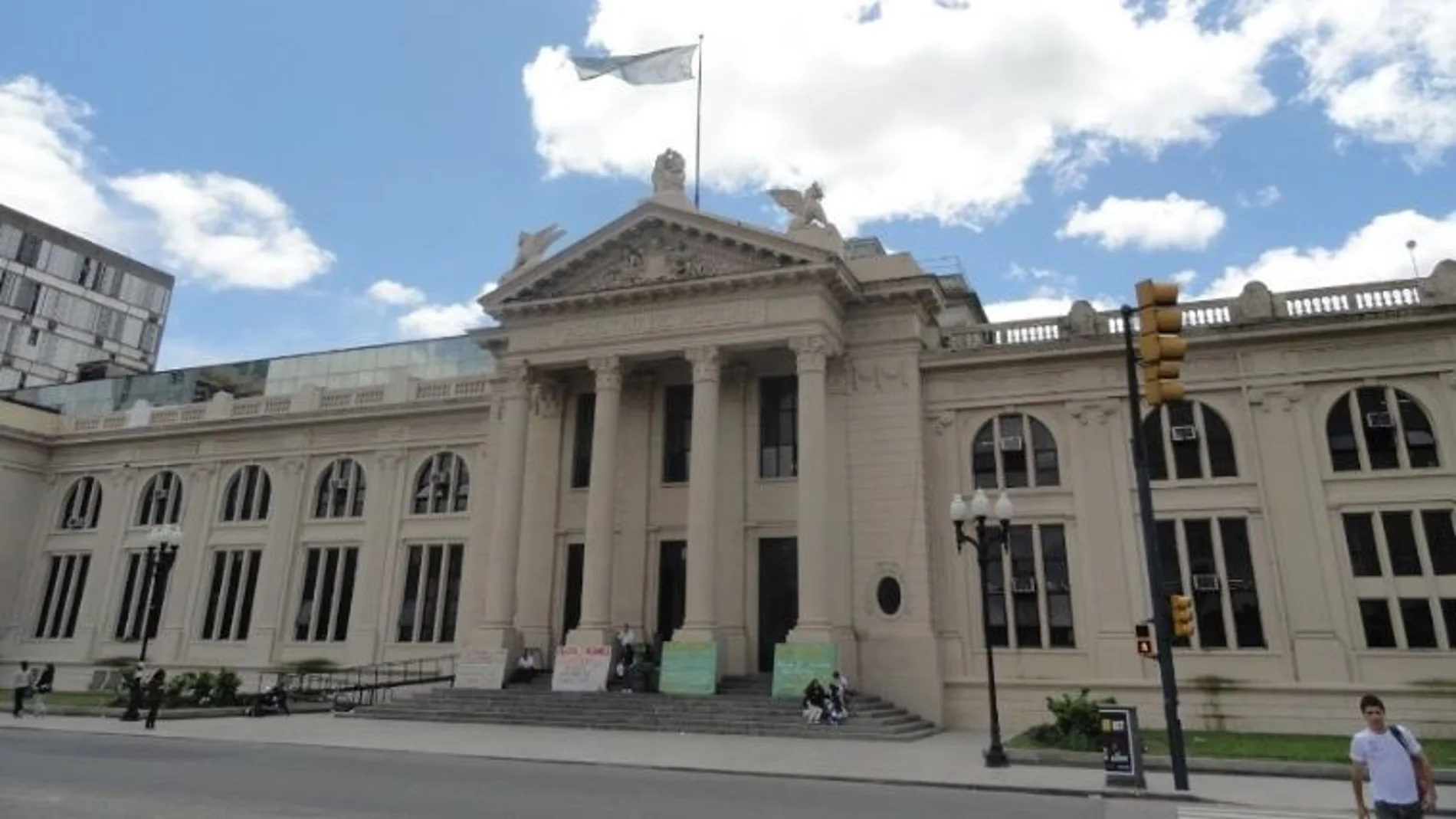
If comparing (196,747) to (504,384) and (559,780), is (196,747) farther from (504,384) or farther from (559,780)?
(504,384)

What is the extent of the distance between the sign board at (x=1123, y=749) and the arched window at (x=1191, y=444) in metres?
13.3

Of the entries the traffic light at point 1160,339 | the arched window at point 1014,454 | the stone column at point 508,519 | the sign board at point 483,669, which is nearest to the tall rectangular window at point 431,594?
the stone column at point 508,519

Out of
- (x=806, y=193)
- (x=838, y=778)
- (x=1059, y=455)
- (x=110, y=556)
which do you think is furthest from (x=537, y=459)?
(x=110, y=556)

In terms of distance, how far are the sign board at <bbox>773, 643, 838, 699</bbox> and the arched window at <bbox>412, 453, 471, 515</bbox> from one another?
15364 mm

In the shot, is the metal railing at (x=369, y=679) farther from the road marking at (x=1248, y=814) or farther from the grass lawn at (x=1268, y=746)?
the road marking at (x=1248, y=814)

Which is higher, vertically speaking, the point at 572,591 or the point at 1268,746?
the point at 572,591

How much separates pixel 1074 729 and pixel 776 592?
11689 mm

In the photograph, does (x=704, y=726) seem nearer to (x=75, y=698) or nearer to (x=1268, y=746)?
(x=1268, y=746)

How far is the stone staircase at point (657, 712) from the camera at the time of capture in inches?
872

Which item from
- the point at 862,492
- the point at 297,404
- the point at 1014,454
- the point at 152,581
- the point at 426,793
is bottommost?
the point at 426,793

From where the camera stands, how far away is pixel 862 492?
27953 mm

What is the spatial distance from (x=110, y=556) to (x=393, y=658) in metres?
16.2

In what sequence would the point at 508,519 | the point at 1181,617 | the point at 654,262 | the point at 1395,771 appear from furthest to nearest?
the point at 654,262 → the point at 508,519 → the point at 1181,617 → the point at 1395,771

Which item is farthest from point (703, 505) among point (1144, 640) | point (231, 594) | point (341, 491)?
point (231, 594)
